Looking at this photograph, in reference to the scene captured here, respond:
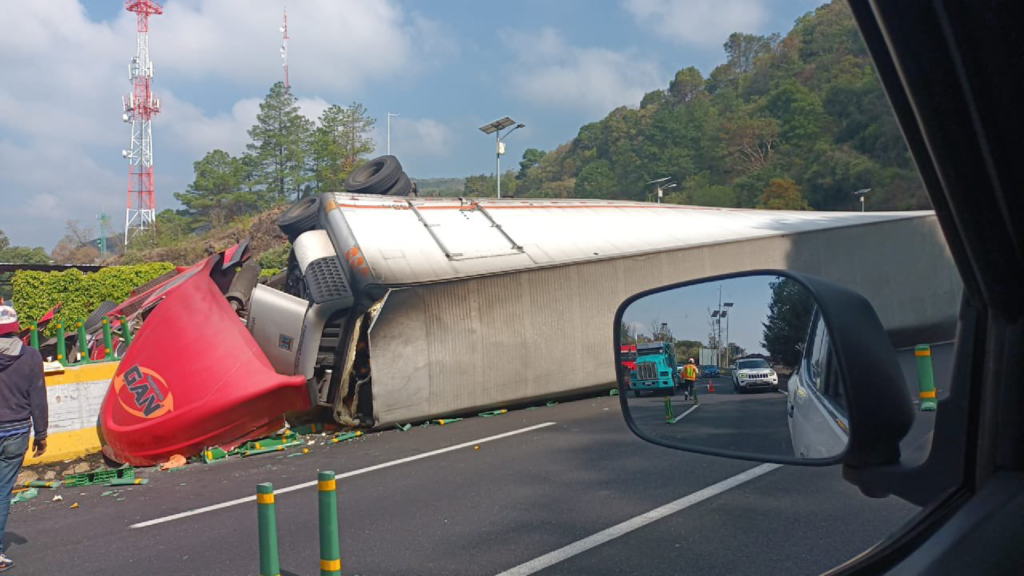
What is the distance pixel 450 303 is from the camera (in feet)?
33.9

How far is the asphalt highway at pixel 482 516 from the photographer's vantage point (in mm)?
4582

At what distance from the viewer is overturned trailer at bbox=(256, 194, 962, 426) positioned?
10.1 metres

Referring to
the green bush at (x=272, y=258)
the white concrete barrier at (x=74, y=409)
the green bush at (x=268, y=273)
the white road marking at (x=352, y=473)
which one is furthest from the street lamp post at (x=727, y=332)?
the green bush at (x=272, y=258)

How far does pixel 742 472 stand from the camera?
634 cm

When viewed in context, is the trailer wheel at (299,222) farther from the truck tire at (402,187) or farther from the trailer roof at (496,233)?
the truck tire at (402,187)

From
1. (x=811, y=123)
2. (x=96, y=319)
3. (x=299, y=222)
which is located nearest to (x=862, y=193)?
Answer: (x=811, y=123)

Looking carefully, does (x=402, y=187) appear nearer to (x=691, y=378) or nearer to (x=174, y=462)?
(x=174, y=462)

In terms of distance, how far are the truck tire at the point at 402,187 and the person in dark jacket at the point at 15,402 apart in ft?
30.1

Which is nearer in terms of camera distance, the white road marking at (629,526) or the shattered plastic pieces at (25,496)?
the white road marking at (629,526)

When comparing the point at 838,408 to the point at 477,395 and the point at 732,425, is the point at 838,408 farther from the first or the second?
the point at 477,395

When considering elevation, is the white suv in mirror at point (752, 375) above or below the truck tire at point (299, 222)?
below

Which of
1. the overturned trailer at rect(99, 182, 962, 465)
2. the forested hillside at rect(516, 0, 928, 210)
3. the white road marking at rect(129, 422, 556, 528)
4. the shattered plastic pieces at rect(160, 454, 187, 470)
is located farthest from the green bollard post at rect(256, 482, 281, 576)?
the shattered plastic pieces at rect(160, 454, 187, 470)

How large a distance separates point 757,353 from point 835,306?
23cm

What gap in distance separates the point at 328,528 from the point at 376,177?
11511mm
